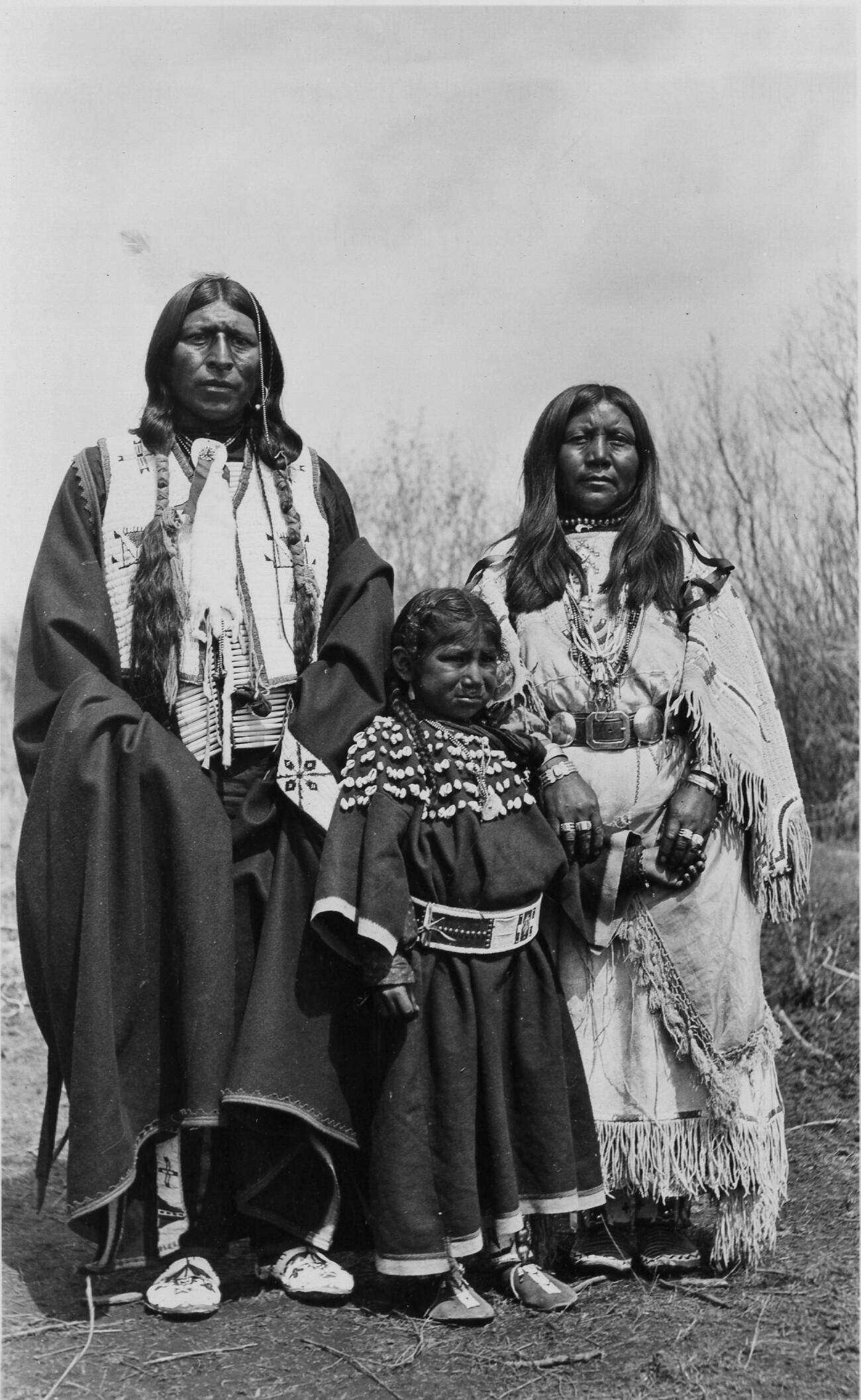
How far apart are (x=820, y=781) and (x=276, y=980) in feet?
16.2

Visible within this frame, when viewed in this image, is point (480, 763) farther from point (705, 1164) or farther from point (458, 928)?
point (705, 1164)

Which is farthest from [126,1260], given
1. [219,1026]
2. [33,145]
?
[33,145]

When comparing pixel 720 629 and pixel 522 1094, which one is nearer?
pixel 522 1094

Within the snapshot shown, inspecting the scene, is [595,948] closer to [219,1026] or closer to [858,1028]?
[219,1026]

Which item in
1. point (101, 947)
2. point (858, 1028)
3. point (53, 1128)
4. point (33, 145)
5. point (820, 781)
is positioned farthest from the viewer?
point (820, 781)

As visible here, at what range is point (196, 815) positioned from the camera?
3158mm

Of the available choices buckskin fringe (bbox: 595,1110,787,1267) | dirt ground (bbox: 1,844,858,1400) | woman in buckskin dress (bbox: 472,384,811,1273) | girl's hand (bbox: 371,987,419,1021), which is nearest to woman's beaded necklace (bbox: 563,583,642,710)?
woman in buckskin dress (bbox: 472,384,811,1273)

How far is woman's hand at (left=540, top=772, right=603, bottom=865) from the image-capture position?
130 inches

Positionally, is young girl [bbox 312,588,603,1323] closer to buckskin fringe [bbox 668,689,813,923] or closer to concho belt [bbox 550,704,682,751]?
concho belt [bbox 550,704,682,751]

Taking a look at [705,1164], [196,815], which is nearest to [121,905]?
[196,815]

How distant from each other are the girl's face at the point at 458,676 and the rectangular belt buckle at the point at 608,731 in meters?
0.33

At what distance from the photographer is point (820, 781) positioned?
24.2 feet

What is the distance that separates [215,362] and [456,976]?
1.64 m

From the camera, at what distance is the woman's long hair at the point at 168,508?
3336 millimetres
